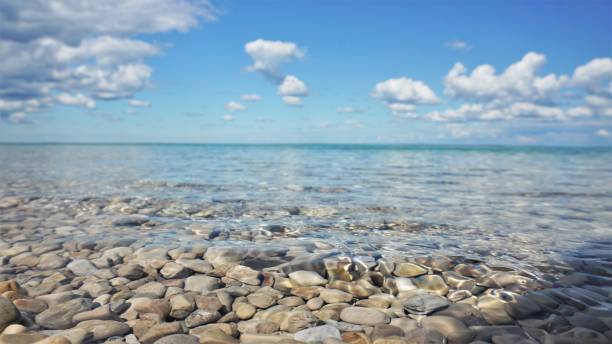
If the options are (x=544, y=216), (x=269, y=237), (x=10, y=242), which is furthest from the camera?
(x=544, y=216)

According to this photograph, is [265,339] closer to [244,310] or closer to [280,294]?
[244,310]

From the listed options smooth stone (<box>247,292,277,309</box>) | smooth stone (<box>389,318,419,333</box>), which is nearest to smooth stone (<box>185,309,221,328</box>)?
smooth stone (<box>247,292,277,309</box>)

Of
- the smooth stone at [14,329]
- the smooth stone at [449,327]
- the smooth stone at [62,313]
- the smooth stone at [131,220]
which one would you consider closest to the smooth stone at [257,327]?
the smooth stone at [449,327]

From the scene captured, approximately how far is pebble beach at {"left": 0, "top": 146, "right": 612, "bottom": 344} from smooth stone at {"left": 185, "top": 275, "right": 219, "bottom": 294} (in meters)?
0.02

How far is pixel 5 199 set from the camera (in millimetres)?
7684

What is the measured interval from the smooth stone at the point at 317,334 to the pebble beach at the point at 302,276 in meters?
0.01

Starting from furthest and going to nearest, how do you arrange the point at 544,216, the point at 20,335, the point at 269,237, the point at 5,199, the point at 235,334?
1. the point at 5,199
2. the point at 544,216
3. the point at 269,237
4. the point at 235,334
5. the point at 20,335

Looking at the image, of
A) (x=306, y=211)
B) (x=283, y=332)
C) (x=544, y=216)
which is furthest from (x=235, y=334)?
(x=544, y=216)

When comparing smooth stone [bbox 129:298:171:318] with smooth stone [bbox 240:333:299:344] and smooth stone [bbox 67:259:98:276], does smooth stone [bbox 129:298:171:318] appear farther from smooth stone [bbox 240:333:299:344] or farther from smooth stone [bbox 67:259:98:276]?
smooth stone [bbox 67:259:98:276]

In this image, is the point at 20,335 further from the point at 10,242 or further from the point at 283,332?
the point at 10,242

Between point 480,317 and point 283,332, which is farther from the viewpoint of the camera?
point 480,317

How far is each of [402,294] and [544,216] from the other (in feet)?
15.5

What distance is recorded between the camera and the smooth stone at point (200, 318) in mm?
2618

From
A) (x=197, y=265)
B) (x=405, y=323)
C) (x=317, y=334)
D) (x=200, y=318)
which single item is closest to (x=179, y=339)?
(x=200, y=318)
